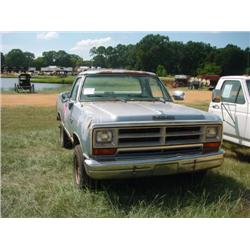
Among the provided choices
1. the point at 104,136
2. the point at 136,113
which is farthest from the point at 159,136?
the point at 104,136

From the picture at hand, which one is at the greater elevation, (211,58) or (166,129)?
(211,58)

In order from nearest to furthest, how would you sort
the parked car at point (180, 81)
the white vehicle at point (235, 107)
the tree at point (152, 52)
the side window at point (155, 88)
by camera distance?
1. the side window at point (155, 88)
2. the white vehicle at point (235, 107)
3. the parked car at point (180, 81)
4. the tree at point (152, 52)

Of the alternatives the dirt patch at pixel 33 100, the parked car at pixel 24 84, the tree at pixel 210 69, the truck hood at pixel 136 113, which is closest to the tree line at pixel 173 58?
the tree at pixel 210 69

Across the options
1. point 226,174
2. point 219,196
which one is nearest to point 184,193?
point 219,196

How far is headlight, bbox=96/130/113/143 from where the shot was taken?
3.86 meters

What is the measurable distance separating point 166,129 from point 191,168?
0.56m

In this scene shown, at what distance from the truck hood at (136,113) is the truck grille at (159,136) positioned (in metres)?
0.12

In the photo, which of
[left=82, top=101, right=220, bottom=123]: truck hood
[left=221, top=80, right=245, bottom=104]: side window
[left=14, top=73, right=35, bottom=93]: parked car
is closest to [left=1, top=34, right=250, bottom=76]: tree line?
[left=14, top=73, right=35, bottom=93]: parked car

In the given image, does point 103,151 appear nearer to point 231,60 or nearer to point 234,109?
point 234,109

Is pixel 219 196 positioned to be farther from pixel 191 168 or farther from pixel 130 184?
pixel 130 184

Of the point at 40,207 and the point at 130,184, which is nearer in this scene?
the point at 40,207

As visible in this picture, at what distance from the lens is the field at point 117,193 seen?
3916 mm

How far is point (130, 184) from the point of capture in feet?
16.0

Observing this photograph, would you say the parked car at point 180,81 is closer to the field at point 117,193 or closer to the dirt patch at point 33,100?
the dirt patch at point 33,100
